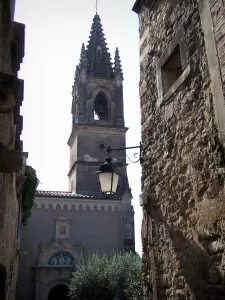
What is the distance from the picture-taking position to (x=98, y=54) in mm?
29078

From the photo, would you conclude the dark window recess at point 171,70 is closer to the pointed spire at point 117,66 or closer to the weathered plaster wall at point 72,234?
the weathered plaster wall at point 72,234

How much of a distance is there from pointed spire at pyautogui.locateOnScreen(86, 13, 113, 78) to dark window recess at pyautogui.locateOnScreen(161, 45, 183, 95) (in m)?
22.7

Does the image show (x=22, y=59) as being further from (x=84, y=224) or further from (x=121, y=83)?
(x=121, y=83)

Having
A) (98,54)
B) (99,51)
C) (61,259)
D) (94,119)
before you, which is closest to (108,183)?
(61,259)

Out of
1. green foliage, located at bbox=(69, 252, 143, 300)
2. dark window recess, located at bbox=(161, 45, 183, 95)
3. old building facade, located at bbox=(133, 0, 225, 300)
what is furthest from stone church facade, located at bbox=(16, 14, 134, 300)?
dark window recess, located at bbox=(161, 45, 183, 95)

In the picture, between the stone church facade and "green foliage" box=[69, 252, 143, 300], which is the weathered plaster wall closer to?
the stone church facade

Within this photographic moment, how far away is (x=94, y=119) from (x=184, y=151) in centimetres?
2175

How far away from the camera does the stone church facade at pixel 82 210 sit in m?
19.5

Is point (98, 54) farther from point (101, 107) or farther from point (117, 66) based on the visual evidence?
point (101, 107)

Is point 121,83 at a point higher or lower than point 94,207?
higher

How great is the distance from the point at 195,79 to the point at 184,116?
46 centimetres

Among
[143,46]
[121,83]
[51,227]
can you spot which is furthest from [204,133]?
[121,83]

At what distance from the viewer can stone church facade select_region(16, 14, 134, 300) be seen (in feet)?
63.9

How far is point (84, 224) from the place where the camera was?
69.4ft
